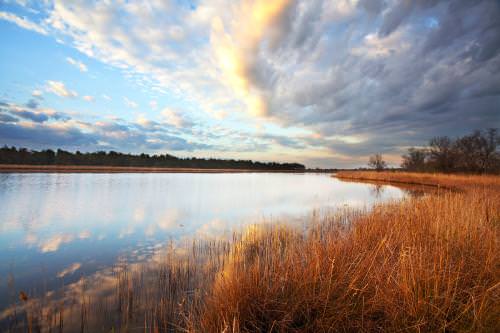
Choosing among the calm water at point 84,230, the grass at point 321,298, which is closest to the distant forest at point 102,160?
the calm water at point 84,230

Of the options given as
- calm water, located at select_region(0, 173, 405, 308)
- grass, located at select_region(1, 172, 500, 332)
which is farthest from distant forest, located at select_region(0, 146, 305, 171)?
grass, located at select_region(1, 172, 500, 332)

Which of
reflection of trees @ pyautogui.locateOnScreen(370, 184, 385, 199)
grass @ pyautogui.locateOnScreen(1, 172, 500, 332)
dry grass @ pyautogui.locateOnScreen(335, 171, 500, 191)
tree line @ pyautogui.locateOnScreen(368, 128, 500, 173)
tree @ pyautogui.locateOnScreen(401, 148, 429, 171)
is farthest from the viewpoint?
tree @ pyautogui.locateOnScreen(401, 148, 429, 171)

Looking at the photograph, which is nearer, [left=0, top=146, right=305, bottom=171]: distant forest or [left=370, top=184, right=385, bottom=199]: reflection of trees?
[left=370, top=184, right=385, bottom=199]: reflection of trees

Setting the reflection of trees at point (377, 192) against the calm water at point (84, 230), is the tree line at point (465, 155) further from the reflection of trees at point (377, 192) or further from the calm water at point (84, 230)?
the calm water at point (84, 230)

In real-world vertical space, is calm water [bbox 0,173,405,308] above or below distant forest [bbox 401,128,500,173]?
below

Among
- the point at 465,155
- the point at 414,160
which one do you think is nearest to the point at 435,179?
the point at 465,155

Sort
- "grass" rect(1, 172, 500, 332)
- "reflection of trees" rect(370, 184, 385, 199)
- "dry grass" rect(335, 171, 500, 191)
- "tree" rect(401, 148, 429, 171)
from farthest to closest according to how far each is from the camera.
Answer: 1. "tree" rect(401, 148, 429, 171)
2. "dry grass" rect(335, 171, 500, 191)
3. "reflection of trees" rect(370, 184, 385, 199)
4. "grass" rect(1, 172, 500, 332)

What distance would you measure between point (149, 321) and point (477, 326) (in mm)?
3900

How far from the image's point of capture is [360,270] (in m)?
3.13

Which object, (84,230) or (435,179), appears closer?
(84,230)

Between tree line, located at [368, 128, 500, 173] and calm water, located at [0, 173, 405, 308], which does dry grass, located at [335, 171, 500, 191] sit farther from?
calm water, located at [0, 173, 405, 308]

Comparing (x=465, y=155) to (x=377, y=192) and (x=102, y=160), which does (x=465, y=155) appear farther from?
(x=102, y=160)

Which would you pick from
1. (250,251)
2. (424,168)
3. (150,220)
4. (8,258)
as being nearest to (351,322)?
(250,251)

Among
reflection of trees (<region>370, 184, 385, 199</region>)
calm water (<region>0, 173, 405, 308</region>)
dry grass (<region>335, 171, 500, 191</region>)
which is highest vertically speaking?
dry grass (<region>335, 171, 500, 191</region>)
